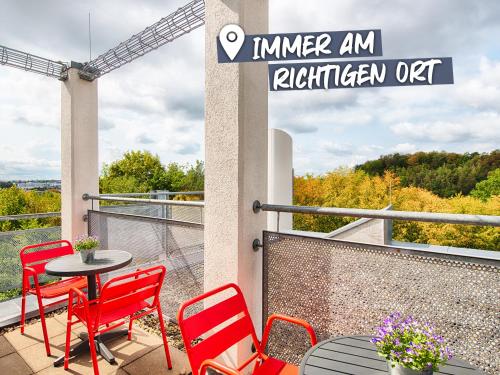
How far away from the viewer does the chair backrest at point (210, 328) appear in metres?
1.46

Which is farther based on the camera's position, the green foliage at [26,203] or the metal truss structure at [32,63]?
the green foliage at [26,203]

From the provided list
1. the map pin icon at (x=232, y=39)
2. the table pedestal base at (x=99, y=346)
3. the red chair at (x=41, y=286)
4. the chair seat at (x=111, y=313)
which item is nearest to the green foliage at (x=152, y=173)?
the red chair at (x=41, y=286)

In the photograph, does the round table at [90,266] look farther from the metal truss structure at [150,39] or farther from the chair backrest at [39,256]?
the metal truss structure at [150,39]

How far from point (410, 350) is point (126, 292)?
5.97 ft

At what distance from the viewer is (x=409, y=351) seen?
1011 mm

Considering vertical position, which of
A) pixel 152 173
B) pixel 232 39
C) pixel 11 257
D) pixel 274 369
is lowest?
pixel 274 369

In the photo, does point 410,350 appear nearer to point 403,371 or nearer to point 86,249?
point 403,371

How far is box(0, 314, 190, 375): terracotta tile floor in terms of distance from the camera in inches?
95.0

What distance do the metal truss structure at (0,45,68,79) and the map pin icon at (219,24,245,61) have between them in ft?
9.24

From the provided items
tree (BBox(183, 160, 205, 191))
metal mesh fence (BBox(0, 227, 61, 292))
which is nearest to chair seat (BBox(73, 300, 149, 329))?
metal mesh fence (BBox(0, 227, 61, 292))

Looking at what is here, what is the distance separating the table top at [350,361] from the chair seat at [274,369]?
326 mm

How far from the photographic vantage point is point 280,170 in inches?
246

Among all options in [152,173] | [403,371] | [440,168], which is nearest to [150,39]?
[403,371]

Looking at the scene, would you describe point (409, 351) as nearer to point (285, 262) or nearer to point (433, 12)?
point (285, 262)
